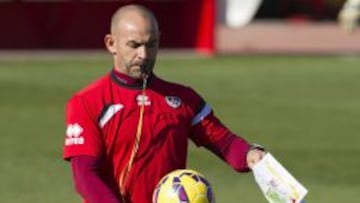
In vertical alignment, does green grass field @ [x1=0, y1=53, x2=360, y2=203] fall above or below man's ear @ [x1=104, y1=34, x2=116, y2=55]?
below

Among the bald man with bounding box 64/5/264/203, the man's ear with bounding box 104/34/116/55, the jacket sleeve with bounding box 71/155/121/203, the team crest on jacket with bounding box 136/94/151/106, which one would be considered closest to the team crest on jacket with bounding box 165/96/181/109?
the bald man with bounding box 64/5/264/203

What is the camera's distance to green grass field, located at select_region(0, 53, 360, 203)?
12.7m

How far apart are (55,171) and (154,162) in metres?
6.75

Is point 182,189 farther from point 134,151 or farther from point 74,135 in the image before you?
point 74,135

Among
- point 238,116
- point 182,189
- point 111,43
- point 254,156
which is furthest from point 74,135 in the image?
point 238,116

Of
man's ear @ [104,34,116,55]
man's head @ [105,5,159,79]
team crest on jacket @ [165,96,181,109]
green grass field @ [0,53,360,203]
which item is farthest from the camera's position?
green grass field @ [0,53,360,203]

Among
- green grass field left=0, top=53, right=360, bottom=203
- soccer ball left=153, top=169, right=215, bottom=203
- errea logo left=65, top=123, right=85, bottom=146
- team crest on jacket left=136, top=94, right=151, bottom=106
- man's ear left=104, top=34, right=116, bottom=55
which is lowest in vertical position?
green grass field left=0, top=53, right=360, bottom=203

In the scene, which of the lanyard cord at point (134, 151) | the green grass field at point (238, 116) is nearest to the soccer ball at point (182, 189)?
the lanyard cord at point (134, 151)

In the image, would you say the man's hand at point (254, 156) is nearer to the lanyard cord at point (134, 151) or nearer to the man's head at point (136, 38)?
the lanyard cord at point (134, 151)

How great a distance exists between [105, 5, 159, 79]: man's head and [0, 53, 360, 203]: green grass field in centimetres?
532

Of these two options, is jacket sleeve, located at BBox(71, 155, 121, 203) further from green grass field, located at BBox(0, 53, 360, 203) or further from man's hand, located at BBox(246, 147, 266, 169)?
green grass field, located at BBox(0, 53, 360, 203)

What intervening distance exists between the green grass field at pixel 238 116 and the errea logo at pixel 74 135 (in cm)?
526

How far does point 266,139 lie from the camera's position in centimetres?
1580

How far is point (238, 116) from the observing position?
1794 centimetres
